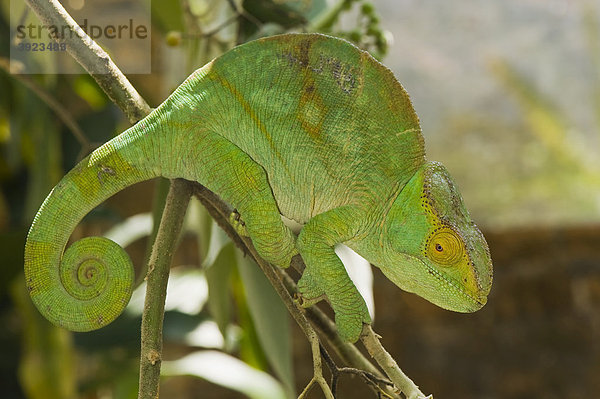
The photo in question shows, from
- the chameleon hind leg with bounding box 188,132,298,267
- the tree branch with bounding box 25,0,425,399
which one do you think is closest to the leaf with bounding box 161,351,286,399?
the tree branch with bounding box 25,0,425,399

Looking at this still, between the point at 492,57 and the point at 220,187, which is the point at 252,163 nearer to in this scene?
the point at 220,187

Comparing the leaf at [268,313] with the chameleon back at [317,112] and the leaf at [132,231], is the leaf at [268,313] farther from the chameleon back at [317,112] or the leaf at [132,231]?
the leaf at [132,231]

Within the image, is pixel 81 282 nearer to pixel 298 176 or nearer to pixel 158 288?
pixel 158 288

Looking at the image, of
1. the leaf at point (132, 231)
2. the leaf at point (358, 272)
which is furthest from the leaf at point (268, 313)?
the leaf at point (132, 231)

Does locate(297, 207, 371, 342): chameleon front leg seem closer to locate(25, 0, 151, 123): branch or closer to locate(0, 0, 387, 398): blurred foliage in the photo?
locate(25, 0, 151, 123): branch

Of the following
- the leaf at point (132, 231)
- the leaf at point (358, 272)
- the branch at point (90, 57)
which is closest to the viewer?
the branch at point (90, 57)
